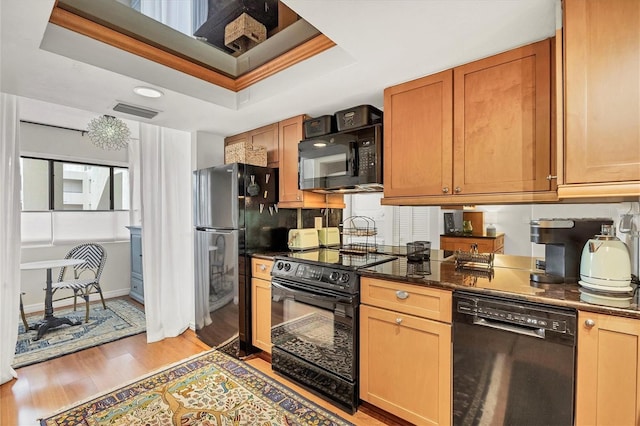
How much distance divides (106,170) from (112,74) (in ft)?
11.1

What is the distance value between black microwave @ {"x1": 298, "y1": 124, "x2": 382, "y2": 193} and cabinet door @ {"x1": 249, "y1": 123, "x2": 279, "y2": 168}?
396 millimetres

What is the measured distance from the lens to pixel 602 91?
1.25 meters

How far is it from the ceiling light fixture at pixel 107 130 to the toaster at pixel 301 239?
7.12 ft

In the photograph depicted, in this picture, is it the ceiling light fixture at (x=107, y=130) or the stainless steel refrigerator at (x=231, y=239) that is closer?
the stainless steel refrigerator at (x=231, y=239)

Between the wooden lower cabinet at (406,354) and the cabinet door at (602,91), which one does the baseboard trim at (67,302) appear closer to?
the wooden lower cabinet at (406,354)

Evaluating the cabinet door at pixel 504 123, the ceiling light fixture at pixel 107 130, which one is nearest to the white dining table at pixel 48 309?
the ceiling light fixture at pixel 107 130

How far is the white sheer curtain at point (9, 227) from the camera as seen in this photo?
2.35 meters

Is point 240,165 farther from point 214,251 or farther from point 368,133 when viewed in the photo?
point 368,133

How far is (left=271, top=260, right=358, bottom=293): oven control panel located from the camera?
1.97 metres

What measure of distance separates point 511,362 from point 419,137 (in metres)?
1.36

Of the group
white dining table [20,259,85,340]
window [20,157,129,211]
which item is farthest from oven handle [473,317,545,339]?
window [20,157,129,211]

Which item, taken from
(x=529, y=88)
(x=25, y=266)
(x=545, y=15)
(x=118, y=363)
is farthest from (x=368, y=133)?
(x=25, y=266)

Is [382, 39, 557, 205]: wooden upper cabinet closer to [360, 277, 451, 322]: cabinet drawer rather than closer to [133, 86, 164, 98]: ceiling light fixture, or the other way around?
[360, 277, 451, 322]: cabinet drawer

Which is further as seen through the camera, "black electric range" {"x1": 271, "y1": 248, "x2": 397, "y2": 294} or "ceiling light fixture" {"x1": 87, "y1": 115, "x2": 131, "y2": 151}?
"ceiling light fixture" {"x1": 87, "y1": 115, "x2": 131, "y2": 151}
